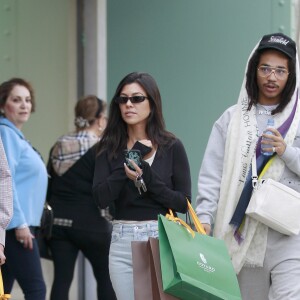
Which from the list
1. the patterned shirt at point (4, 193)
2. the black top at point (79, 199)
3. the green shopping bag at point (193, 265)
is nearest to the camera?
the green shopping bag at point (193, 265)

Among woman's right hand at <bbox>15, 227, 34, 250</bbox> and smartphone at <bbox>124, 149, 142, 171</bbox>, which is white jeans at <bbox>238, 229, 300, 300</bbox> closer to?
smartphone at <bbox>124, 149, 142, 171</bbox>

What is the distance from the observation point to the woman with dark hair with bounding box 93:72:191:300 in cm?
579

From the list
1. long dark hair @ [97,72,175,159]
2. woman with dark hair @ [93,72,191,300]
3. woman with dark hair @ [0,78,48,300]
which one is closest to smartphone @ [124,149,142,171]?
woman with dark hair @ [93,72,191,300]

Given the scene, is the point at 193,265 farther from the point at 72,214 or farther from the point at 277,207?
the point at 72,214

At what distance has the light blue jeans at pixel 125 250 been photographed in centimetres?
577

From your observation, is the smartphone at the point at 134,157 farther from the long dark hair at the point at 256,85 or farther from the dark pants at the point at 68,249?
the dark pants at the point at 68,249

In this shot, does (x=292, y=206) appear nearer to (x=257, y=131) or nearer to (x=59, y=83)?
(x=257, y=131)

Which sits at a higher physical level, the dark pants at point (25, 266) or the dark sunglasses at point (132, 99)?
the dark sunglasses at point (132, 99)

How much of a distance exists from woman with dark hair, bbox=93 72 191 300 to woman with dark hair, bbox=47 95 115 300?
1647mm

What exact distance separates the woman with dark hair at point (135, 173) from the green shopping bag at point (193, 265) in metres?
0.46

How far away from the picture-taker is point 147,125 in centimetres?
616

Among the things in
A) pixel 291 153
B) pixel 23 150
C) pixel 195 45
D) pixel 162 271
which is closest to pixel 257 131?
pixel 291 153

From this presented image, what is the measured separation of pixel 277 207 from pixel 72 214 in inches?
96.5

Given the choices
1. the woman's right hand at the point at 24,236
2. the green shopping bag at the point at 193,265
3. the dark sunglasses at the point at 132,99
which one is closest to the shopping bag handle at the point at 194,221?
the green shopping bag at the point at 193,265
